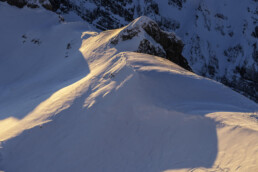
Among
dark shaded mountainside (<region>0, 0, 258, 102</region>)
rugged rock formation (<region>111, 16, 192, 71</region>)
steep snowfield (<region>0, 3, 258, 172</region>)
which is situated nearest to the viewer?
steep snowfield (<region>0, 3, 258, 172</region>)

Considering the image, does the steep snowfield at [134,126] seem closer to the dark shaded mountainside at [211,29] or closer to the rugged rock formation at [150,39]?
the rugged rock formation at [150,39]

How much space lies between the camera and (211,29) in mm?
44000

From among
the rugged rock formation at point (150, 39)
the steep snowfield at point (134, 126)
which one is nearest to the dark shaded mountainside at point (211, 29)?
the rugged rock formation at point (150, 39)

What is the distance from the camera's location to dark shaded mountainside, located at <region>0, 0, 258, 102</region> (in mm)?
39100

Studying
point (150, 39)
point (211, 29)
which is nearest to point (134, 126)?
point (150, 39)

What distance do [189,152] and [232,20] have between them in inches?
1791

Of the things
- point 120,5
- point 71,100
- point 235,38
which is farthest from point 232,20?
point 71,100

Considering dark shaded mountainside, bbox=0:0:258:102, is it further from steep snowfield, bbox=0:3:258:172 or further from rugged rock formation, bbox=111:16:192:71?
steep snowfield, bbox=0:3:258:172

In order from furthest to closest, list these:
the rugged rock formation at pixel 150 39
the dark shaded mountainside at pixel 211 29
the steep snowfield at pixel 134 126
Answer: the dark shaded mountainside at pixel 211 29, the rugged rock formation at pixel 150 39, the steep snowfield at pixel 134 126

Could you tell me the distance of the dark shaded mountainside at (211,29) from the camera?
39100mm

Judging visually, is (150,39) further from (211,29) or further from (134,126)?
(211,29)

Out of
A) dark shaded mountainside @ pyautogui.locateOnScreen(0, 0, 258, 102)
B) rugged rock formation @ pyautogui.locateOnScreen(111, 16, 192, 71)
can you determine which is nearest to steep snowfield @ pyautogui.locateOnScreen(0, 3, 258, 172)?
rugged rock formation @ pyautogui.locateOnScreen(111, 16, 192, 71)

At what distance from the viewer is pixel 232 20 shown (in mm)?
45250

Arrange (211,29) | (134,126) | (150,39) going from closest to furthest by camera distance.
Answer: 1. (134,126)
2. (150,39)
3. (211,29)
